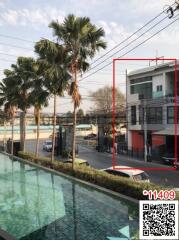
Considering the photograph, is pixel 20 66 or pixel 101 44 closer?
pixel 101 44

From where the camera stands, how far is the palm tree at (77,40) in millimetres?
21297

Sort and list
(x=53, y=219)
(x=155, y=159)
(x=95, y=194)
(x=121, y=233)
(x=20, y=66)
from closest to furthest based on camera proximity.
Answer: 1. (x=121, y=233)
2. (x=53, y=219)
3. (x=95, y=194)
4. (x=20, y=66)
5. (x=155, y=159)

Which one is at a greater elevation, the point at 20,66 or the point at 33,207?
the point at 20,66

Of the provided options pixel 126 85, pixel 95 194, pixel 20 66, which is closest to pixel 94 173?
pixel 95 194

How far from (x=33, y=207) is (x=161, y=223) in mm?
8219

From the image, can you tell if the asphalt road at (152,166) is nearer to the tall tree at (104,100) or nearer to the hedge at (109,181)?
the hedge at (109,181)

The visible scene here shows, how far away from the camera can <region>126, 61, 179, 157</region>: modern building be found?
42.1m

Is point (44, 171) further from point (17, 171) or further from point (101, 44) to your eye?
point (101, 44)

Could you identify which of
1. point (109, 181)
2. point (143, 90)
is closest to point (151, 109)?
point (143, 90)

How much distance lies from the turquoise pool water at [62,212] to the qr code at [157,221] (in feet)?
8.02

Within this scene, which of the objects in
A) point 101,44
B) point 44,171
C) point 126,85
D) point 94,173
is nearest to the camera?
point 94,173

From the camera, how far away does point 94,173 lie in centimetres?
1992

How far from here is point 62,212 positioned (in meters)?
15.1

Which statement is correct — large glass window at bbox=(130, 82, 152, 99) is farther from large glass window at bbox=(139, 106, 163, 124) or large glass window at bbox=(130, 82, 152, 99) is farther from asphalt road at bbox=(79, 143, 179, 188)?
asphalt road at bbox=(79, 143, 179, 188)
